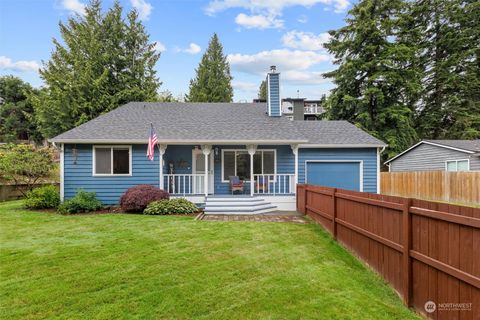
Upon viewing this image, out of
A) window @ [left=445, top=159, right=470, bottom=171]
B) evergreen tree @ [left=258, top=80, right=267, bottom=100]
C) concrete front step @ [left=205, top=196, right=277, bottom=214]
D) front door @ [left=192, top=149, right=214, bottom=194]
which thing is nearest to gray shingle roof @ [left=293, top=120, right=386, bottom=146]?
concrete front step @ [left=205, top=196, right=277, bottom=214]

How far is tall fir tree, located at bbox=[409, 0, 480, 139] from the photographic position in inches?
1013

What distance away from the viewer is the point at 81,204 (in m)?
10.5

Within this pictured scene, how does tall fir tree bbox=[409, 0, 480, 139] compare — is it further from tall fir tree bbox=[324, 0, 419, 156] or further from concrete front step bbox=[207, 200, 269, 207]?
concrete front step bbox=[207, 200, 269, 207]

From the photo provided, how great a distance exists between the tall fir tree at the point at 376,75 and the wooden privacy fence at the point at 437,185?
535 centimetres

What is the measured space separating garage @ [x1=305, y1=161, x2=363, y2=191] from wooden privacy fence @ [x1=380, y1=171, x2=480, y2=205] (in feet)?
18.9

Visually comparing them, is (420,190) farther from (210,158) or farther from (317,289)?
(317,289)

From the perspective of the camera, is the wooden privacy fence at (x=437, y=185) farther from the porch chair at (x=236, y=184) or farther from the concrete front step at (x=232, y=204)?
the porch chair at (x=236, y=184)

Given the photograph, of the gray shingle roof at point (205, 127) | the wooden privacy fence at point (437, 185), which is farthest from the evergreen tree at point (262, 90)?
the gray shingle roof at point (205, 127)

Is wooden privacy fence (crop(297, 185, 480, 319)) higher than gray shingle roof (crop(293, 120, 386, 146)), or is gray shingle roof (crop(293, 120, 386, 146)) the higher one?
gray shingle roof (crop(293, 120, 386, 146))

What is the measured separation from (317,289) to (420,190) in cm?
1650

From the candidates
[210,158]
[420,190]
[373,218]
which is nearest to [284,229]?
[373,218]

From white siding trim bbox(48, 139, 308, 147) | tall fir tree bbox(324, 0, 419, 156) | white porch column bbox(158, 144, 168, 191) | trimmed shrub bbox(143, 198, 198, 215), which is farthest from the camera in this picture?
tall fir tree bbox(324, 0, 419, 156)

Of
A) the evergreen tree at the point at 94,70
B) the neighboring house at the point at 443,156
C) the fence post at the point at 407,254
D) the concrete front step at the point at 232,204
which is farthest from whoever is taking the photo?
the evergreen tree at the point at 94,70

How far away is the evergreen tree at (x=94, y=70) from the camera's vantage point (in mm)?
22359
